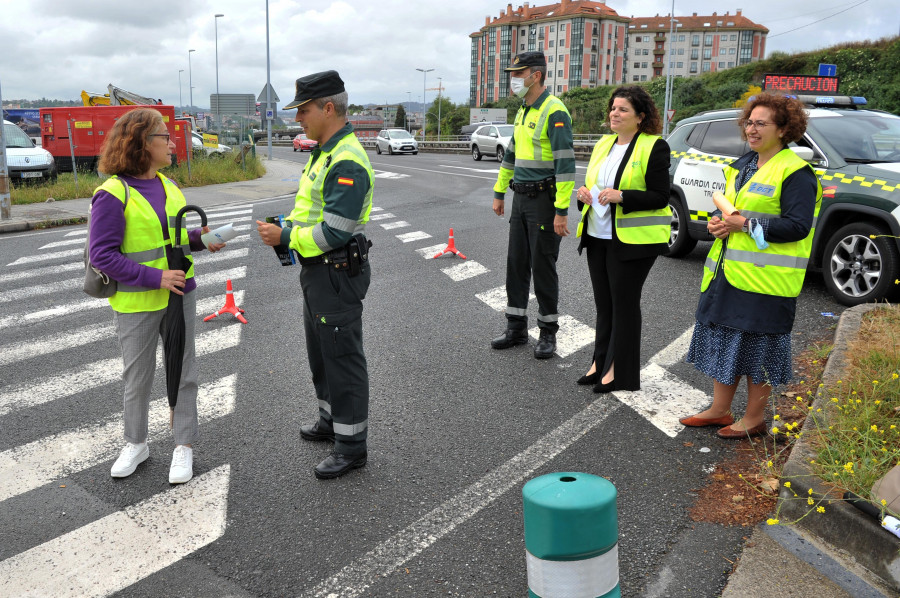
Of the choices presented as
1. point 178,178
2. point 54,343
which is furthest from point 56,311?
point 178,178

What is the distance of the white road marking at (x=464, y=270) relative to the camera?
941 centimetres

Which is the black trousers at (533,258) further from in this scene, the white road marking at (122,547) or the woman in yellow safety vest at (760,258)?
the white road marking at (122,547)

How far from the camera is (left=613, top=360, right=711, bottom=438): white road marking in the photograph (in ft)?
16.1

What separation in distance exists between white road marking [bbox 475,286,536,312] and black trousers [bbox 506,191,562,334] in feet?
4.51

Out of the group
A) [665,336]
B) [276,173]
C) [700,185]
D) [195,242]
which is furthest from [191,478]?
[276,173]

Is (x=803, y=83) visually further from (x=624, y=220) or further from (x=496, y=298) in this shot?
(x=624, y=220)

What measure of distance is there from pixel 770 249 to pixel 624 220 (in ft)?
3.34

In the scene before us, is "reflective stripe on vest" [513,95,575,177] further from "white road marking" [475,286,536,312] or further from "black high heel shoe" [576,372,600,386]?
"white road marking" [475,286,536,312]

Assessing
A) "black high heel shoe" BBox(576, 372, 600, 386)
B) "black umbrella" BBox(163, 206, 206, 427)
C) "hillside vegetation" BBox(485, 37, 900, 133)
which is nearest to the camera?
"black umbrella" BBox(163, 206, 206, 427)

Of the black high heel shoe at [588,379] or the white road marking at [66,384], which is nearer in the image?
the white road marking at [66,384]

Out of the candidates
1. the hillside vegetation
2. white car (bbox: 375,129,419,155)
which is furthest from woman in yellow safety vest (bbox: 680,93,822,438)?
white car (bbox: 375,129,419,155)

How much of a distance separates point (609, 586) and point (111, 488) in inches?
110

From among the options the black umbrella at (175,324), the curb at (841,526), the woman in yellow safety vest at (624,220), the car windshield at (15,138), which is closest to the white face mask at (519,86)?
the woman in yellow safety vest at (624,220)

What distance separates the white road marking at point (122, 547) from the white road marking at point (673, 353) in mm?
3517
